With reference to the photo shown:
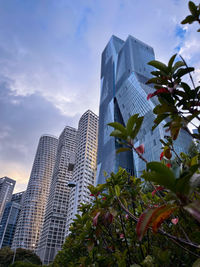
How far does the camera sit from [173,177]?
3.38 feet

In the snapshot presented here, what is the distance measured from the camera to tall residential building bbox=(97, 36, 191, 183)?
4084cm

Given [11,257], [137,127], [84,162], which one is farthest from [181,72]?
[84,162]

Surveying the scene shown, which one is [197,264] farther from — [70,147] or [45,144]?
[45,144]

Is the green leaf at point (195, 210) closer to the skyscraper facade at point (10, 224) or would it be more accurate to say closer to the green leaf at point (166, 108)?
the green leaf at point (166, 108)

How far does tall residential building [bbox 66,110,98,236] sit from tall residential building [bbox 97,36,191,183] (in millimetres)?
13871

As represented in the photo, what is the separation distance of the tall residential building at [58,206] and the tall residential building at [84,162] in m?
6.12

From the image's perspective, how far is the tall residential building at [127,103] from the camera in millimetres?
40844

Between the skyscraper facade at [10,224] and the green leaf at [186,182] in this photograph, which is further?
the skyscraper facade at [10,224]

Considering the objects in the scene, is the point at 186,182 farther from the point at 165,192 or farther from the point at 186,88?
the point at 165,192

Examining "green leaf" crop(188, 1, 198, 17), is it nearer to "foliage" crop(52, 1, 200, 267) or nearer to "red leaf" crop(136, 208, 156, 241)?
"foliage" crop(52, 1, 200, 267)

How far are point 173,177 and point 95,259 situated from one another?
244 centimetres

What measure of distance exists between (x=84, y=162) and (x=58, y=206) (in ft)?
85.6

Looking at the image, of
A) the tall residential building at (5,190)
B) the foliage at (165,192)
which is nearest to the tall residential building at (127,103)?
the foliage at (165,192)

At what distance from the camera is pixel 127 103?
51.2 meters
